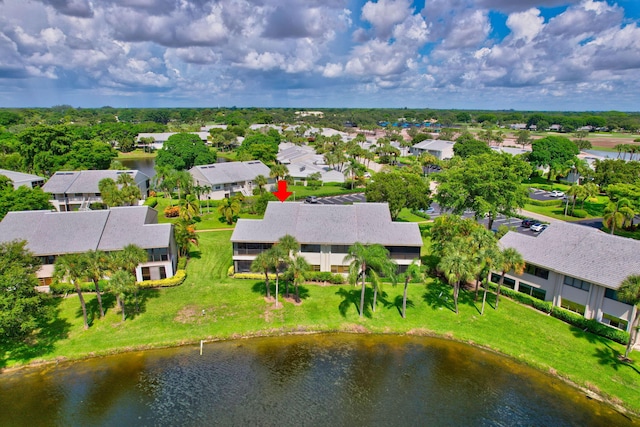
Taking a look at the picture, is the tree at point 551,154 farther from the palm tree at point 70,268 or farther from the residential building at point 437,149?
the palm tree at point 70,268

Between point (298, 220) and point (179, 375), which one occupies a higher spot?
point (298, 220)

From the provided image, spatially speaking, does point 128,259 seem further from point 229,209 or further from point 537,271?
point 537,271

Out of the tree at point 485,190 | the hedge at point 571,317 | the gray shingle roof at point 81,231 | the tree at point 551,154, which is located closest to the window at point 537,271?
the hedge at point 571,317

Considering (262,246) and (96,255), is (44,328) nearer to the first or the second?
(96,255)

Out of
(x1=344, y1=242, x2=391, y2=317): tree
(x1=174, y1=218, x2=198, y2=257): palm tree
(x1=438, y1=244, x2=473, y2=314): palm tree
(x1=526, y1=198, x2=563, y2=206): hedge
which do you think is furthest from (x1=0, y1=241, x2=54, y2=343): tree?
(x1=526, y1=198, x2=563, y2=206): hedge

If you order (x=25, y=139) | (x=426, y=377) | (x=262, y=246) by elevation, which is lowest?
(x=426, y=377)

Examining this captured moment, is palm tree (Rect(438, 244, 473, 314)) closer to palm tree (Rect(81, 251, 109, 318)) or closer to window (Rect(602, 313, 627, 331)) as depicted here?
window (Rect(602, 313, 627, 331))

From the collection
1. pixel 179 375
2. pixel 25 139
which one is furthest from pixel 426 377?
pixel 25 139
